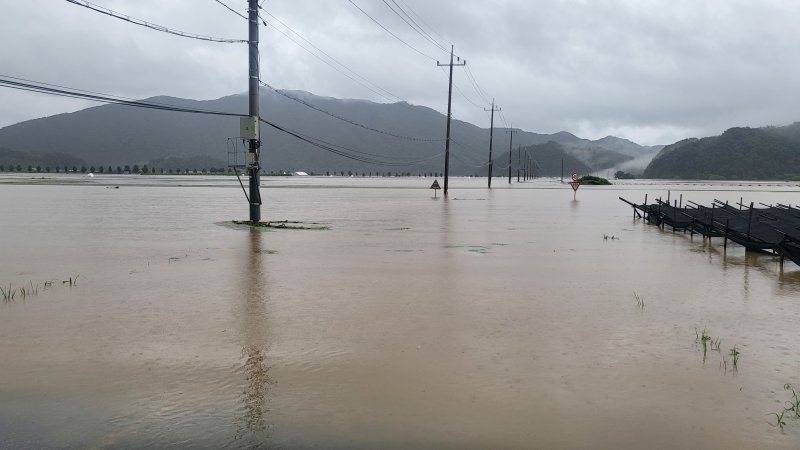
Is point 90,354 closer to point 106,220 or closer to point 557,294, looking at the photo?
point 557,294

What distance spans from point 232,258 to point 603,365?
9825 millimetres

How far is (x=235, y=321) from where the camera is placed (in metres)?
8.04

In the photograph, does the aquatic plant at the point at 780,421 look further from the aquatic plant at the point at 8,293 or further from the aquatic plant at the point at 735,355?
the aquatic plant at the point at 8,293

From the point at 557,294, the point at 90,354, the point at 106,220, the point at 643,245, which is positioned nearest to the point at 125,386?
the point at 90,354

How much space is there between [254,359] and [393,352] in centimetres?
150

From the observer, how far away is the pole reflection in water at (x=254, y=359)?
4.74 meters

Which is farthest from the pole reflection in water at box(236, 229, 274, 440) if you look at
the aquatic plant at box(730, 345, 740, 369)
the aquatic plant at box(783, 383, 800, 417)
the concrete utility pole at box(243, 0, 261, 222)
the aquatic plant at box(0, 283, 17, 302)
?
A: the concrete utility pole at box(243, 0, 261, 222)

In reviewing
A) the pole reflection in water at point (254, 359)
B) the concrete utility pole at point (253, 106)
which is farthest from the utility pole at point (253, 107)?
the pole reflection in water at point (254, 359)

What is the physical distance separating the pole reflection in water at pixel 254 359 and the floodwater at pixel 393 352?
0.09 feet

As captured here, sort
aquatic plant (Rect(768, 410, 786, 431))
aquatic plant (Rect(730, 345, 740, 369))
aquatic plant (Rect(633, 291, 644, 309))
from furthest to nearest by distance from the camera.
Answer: aquatic plant (Rect(633, 291, 644, 309)) < aquatic plant (Rect(730, 345, 740, 369)) < aquatic plant (Rect(768, 410, 786, 431))

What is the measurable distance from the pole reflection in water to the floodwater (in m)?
0.03

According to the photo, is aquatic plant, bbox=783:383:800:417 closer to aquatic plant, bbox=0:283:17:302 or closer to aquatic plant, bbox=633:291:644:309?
aquatic plant, bbox=633:291:644:309

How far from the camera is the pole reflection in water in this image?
4.74 meters

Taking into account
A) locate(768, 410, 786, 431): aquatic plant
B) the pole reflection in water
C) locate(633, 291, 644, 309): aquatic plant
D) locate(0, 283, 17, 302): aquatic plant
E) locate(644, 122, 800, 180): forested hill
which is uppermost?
locate(644, 122, 800, 180): forested hill
